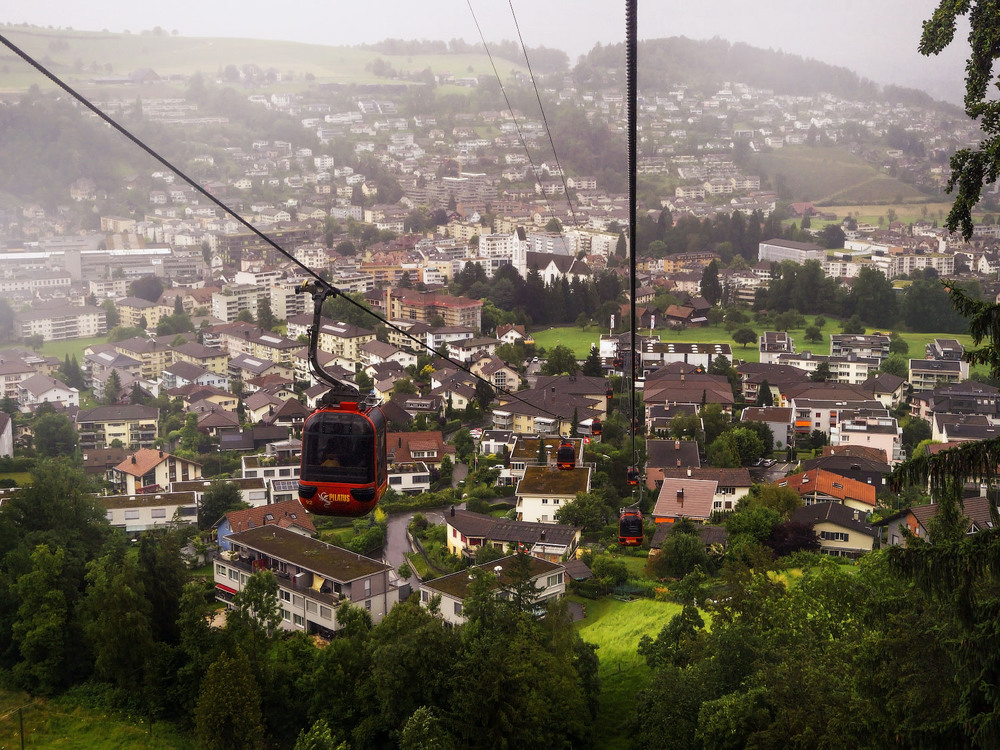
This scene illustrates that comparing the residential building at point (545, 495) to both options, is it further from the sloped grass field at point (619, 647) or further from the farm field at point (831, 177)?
the farm field at point (831, 177)

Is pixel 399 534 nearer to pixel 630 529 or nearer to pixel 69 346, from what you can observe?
pixel 630 529

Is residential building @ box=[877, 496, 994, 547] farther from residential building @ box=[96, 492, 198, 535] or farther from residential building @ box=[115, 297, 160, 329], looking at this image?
residential building @ box=[115, 297, 160, 329]

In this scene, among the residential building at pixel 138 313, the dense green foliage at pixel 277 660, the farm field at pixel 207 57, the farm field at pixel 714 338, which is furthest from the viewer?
the farm field at pixel 207 57

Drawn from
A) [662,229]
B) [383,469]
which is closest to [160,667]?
[383,469]

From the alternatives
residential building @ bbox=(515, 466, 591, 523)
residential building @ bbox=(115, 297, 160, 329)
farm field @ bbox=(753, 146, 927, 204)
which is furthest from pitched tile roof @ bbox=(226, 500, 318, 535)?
farm field @ bbox=(753, 146, 927, 204)

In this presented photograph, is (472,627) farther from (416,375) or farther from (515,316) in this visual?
(515,316)

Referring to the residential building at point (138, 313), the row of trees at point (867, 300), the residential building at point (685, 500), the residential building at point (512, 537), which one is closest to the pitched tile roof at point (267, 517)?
the residential building at point (512, 537)
